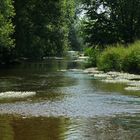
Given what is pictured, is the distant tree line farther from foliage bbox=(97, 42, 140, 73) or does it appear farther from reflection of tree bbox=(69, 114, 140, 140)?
reflection of tree bbox=(69, 114, 140, 140)

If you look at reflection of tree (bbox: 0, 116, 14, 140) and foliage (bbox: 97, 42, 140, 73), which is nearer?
reflection of tree (bbox: 0, 116, 14, 140)

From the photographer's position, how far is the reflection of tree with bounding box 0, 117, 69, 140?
14.3m

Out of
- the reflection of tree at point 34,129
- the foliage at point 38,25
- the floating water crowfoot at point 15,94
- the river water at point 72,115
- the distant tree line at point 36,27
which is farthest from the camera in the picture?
the foliage at point 38,25

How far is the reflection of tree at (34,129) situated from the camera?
564 inches

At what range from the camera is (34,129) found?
1555 cm

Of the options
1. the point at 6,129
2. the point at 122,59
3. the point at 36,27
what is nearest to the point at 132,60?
the point at 122,59

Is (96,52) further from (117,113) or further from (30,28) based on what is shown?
(117,113)

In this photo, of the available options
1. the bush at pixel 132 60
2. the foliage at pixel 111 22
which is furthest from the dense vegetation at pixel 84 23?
the bush at pixel 132 60

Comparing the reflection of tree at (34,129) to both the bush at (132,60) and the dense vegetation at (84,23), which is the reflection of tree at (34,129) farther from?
the dense vegetation at (84,23)

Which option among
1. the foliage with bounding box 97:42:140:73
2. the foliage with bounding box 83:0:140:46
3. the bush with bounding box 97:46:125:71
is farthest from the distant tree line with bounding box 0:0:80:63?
the foliage with bounding box 97:42:140:73

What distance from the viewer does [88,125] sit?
16141 millimetres

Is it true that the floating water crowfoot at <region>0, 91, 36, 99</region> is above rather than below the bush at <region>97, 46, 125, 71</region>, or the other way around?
below

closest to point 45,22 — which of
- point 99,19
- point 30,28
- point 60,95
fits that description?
point 30,28

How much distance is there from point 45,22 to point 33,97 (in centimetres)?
4378
